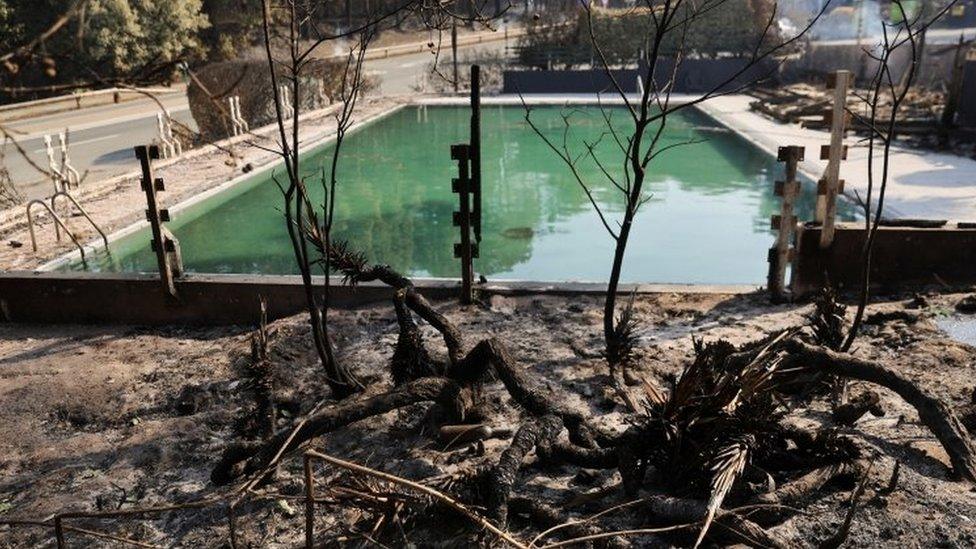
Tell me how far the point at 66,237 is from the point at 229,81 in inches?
382

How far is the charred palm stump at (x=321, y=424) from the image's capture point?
12.4ft

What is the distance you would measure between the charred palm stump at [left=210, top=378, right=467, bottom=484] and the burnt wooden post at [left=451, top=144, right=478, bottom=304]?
6.57 ft

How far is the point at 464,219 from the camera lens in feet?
20.0

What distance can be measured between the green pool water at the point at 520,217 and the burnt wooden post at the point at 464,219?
1224mm

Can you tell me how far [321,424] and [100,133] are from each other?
66.0 feet

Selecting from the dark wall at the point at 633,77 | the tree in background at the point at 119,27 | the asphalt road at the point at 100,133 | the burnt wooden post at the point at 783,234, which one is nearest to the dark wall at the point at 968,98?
the burnt wooden post at the point at 783,234

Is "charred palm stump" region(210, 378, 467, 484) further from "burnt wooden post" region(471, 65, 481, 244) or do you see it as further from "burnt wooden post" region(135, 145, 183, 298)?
"burnt wooden post" region(135, 145, 183, 298)

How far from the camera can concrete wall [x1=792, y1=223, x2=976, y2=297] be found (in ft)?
20.2

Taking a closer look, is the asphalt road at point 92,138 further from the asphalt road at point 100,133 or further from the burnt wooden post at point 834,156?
the burnt wooden post at point 834,156

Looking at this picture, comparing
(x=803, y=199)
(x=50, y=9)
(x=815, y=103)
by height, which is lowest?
(x=803, y=199)

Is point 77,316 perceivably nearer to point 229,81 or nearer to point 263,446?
point 263,446

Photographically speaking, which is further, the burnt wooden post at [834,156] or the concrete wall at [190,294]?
the concrete wall at [190,294]

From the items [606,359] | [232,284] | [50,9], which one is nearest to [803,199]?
[606,359]

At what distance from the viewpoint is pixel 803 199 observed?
12.8 m
